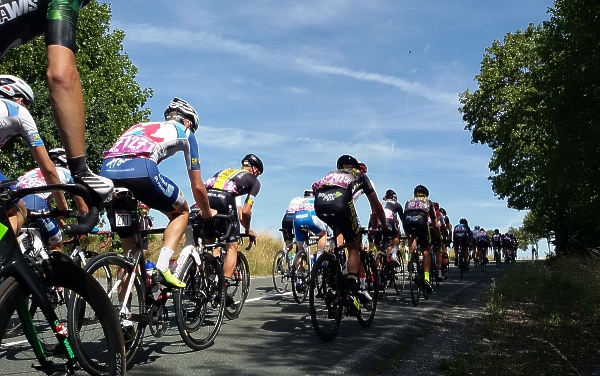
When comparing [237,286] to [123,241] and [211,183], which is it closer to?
[211,183]

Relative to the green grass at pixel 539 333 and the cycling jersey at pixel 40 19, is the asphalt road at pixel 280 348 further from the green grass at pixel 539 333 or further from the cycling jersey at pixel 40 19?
Result: the cycling jersey at pixel 40 19

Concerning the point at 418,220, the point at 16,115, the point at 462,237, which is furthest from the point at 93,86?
the point at 16,115

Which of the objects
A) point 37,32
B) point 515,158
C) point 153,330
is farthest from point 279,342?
point 515,158

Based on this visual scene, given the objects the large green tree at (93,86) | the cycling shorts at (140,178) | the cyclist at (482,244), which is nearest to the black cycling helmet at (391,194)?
the cycling shorts at (140,178)

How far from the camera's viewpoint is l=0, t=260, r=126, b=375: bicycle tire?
2.57m

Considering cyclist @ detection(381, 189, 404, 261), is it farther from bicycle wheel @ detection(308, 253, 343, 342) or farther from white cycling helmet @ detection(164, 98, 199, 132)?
white cycling helmet @ detection(164, 98, 199, 132)

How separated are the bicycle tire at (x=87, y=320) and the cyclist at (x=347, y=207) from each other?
14.7 feet

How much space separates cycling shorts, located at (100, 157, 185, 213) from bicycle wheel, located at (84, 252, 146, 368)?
22.0 inches

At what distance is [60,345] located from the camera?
2.69 meters

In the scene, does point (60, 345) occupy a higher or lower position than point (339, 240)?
lower

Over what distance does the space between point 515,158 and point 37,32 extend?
34070mm

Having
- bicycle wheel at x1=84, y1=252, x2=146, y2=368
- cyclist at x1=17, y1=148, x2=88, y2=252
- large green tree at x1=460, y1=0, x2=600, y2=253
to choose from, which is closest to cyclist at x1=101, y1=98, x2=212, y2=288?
bicycle wheel at x1=84, y1=252, x2=146, y2=368

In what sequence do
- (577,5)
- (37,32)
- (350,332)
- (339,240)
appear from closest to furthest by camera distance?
1. (37,32)
2. (350,332)
3. (339,240)
4. (577,5)

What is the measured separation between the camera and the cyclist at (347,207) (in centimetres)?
713
